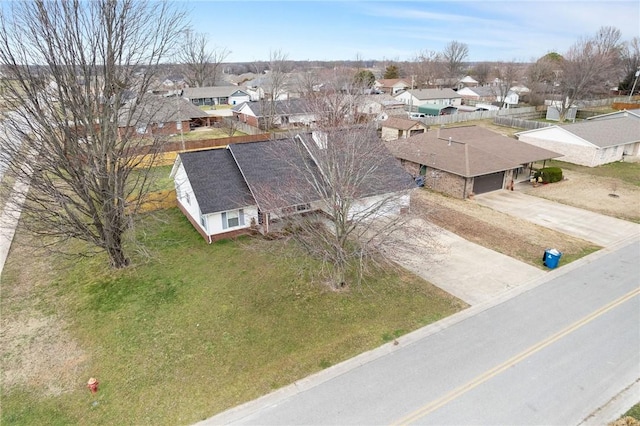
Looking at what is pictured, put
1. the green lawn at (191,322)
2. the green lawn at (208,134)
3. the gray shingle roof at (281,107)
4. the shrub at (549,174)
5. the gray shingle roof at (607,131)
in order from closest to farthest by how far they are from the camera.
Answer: the green lawn at (191,322) < the shrub at (549,174) < the gray shingle roof at (607,131) < the green lawn at (208,134) < the gray shingle roof at (281,107)

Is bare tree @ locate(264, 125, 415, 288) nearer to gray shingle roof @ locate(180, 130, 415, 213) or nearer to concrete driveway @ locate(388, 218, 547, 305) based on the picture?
concrete driveway @ locate(388, 218, 547, 305)

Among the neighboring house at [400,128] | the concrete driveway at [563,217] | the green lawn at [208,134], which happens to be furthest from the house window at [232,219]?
the green lawn at [208,134]

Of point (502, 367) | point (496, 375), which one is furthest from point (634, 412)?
point (496, 375)

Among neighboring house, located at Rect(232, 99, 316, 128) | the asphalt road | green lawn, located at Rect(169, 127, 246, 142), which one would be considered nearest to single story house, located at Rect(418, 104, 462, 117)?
neighboring house, located at Rect(232, 99, 316, 128)

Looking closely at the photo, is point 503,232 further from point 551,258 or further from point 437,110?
point 437,110

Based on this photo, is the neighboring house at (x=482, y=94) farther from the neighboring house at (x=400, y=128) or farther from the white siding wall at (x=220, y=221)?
the white siding wall at (x=220, y=221)

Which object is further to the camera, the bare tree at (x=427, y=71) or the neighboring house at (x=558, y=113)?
the bare tree at (x=427, y=71)
